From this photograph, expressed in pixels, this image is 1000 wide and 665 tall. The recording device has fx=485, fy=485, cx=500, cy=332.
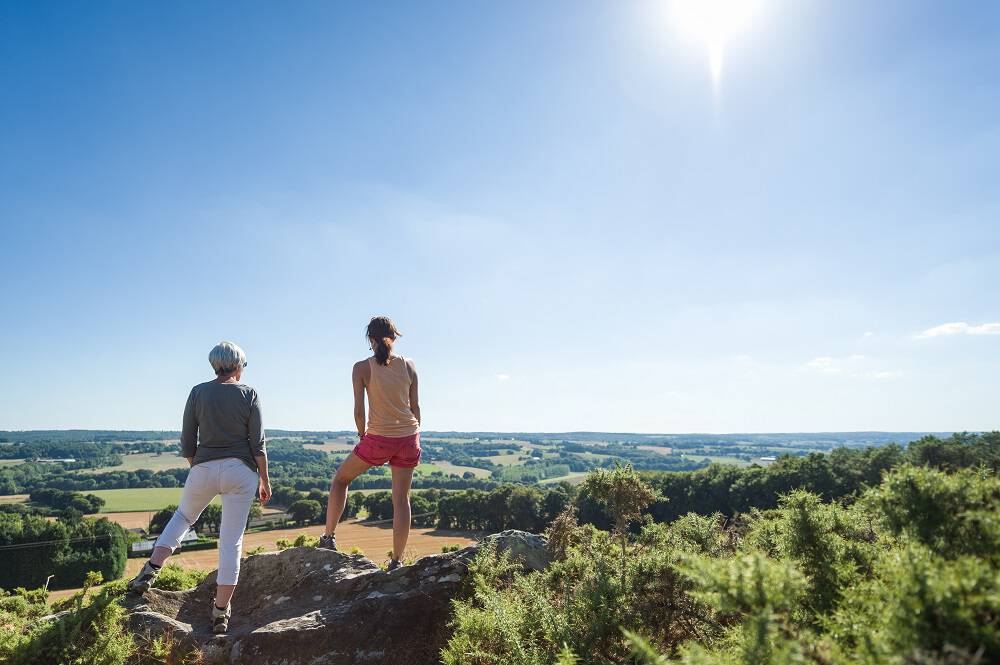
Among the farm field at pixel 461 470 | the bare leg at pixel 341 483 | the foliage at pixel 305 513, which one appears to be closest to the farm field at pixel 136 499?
the foliage at pixel 305 513

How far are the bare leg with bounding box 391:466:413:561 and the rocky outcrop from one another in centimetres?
48

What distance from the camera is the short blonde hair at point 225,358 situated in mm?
5996

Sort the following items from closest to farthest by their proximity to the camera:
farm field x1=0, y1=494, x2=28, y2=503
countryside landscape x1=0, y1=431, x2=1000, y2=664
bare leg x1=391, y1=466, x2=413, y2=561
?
countryside landscape x1=0, y1=431, x2=1000, y2=664 → bare leg x1=391, y1=466, x2=413, y2=561 → farm field x1=0, y1=494, x2=28, y2=503

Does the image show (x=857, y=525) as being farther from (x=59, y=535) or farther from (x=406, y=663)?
(x=59, y=535)

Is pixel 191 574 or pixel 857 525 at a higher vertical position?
pixel 857 525

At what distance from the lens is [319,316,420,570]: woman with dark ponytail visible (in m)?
6.90

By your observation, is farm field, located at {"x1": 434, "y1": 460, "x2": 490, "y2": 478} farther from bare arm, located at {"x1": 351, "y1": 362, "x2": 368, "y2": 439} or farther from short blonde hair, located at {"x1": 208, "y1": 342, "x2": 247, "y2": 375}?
short blonde hair, located at {"x1": 208, "y1": 342, "x2": 247, "y2": 375}

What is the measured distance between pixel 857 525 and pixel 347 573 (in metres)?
6.18

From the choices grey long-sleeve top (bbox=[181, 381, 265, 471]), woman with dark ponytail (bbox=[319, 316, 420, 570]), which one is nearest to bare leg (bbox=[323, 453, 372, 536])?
woman with dark ponytail (bbox=[319, 316, 420, 570])

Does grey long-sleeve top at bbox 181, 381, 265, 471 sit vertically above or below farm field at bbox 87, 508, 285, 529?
above

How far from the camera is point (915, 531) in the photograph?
293 centimetres

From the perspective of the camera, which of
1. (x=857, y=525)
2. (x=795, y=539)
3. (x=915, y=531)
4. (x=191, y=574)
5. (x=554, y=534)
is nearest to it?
(x=915, y=531)

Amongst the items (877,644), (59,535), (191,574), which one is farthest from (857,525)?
(59,535)

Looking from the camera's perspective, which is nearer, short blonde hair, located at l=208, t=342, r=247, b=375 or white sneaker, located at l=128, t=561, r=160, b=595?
white sneaker, located at l=128, t=561, r=160, b=595
